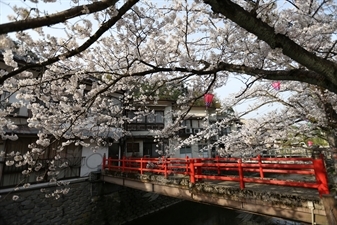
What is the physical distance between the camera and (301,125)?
7.78 m

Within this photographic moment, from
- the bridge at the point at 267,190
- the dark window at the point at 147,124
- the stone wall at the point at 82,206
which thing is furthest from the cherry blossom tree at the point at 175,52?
the dark window at the point at 147,124

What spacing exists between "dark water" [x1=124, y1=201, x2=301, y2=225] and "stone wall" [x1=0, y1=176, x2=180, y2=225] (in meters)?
0.74

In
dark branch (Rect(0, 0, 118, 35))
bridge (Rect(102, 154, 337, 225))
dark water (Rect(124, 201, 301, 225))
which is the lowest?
dark water (Rect(124, 201, 301, 225))

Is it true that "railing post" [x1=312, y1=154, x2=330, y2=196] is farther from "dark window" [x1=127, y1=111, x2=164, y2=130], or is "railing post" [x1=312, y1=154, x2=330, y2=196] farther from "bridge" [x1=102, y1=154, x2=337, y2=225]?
"dark window" [x1=127, y1=111, x2=164, y2=130]

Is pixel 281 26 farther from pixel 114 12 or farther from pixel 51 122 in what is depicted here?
pixel 51 122

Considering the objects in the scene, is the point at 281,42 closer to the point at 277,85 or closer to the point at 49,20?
the point at 49,20

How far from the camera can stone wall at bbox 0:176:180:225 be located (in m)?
7.66

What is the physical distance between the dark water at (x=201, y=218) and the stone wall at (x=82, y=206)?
741 millimetres

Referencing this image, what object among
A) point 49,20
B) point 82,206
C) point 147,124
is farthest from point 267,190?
point 147,124

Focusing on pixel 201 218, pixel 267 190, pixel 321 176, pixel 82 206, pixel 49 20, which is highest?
pixel 49 20

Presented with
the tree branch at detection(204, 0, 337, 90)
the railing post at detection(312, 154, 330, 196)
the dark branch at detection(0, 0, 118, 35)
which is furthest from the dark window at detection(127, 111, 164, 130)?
the dark branch at detection(0, 0, 118, 35)

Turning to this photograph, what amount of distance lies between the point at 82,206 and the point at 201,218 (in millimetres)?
7312

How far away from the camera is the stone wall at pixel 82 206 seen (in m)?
7.66

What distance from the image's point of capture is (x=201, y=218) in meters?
11.8
